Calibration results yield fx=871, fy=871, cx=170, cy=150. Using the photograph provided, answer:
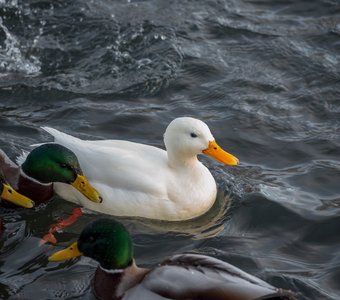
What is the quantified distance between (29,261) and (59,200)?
0.94 metres

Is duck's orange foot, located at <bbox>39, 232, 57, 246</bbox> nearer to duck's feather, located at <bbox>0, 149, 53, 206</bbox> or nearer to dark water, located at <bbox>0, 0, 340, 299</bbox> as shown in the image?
dark water, located at <bbox>0, 0, 340, 299</bbox>

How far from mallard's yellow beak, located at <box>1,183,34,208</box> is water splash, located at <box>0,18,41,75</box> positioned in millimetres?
2798

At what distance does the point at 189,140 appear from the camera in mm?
6891

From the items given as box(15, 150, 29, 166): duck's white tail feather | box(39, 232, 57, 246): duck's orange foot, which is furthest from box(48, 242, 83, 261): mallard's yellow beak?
box(15, 150, 29, 166): duck's white tail feather

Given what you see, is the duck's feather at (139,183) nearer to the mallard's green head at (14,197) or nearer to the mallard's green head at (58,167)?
the mallard's green head at (58,167)

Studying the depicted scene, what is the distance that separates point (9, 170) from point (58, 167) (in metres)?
0.64

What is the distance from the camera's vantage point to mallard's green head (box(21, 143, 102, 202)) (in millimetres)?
6809

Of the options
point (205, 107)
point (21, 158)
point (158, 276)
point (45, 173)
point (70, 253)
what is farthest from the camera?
point (205, 107)

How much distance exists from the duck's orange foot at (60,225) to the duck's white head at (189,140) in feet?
A: 2.93

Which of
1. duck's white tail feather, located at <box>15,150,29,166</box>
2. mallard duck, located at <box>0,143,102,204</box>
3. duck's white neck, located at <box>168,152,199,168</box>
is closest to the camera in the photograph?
mallard duck, located at <box>0,143,102,204</box>

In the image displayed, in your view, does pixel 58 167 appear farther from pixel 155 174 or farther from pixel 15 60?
pixel 15 60

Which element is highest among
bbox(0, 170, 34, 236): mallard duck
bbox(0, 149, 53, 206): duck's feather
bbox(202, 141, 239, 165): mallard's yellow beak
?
bbox(202, 141, 239, 165): mallard's yellow beak

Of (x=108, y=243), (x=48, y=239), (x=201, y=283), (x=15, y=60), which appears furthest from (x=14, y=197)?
(x=15, y=60)

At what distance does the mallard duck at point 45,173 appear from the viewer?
684 cm
